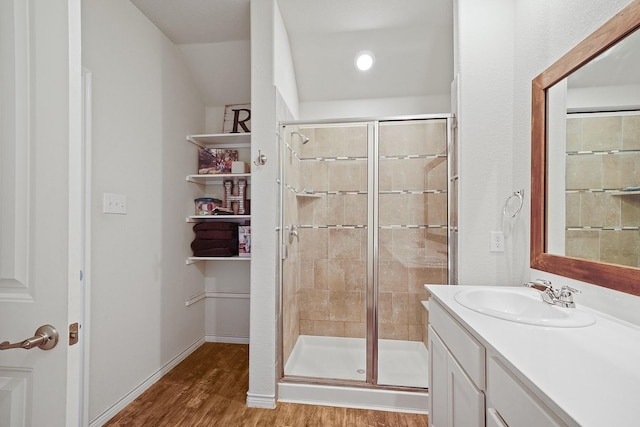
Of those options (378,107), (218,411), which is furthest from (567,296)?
(378,107)

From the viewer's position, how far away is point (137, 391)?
1980mm

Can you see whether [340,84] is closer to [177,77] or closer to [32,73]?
[177,77]

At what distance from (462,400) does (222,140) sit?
2639 mm

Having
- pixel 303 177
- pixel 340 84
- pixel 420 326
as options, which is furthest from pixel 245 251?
pixel 340 84

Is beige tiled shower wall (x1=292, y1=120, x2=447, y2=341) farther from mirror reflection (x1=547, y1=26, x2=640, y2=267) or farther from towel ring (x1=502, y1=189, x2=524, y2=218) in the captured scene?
mirror reflection (x1=547, y1=26, x2=640, y2=267)

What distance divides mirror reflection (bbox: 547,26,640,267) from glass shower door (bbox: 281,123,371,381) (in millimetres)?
1101

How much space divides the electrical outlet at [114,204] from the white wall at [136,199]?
29 mm

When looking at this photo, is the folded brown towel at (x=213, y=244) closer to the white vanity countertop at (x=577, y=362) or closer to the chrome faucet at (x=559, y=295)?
the white vanity countertop at (x=577, y=362)

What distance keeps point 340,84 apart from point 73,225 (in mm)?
2434

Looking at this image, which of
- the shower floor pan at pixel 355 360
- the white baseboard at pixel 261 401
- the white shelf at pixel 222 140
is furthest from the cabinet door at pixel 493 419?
the white shelf at pixel 222 140

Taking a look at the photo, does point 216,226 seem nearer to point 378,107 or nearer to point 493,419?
point 378,107

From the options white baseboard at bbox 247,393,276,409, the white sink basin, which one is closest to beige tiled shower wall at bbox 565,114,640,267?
the white sink basin

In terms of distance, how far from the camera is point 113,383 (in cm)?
180

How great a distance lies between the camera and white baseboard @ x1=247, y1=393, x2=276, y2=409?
6.19ft
